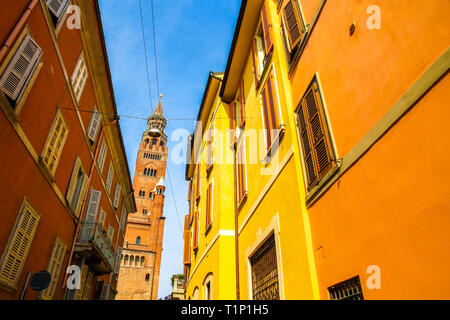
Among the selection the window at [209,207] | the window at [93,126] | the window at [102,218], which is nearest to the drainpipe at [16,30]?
the window at [93,126]

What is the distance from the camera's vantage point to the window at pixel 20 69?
598cm

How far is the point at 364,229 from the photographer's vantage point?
3244mm

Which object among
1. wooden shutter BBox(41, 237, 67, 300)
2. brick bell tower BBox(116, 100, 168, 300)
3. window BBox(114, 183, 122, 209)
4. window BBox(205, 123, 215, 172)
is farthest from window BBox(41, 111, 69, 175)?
brick bell tower BBox(116, 100, 168, 300)

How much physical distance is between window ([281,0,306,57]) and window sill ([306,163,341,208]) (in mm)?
2953

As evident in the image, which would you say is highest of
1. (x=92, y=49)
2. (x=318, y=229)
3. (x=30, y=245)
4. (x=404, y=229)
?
(x=92, y=49)

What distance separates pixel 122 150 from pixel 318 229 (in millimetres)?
14127

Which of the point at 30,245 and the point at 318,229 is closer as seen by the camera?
the point at 318,229

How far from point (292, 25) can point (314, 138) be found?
2900 millimetres

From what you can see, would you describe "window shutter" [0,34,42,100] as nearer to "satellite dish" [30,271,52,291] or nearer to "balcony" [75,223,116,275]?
"satellite dish" [30,271,52,291]

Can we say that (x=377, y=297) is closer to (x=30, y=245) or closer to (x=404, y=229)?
(x=404, y=229)

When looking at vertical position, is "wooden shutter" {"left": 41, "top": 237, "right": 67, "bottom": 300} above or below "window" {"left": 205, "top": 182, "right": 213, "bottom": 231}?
below

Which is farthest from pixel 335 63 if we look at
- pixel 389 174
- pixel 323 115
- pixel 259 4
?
pixel 259 4

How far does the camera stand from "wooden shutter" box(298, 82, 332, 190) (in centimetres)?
444

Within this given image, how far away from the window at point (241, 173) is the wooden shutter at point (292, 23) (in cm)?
344
